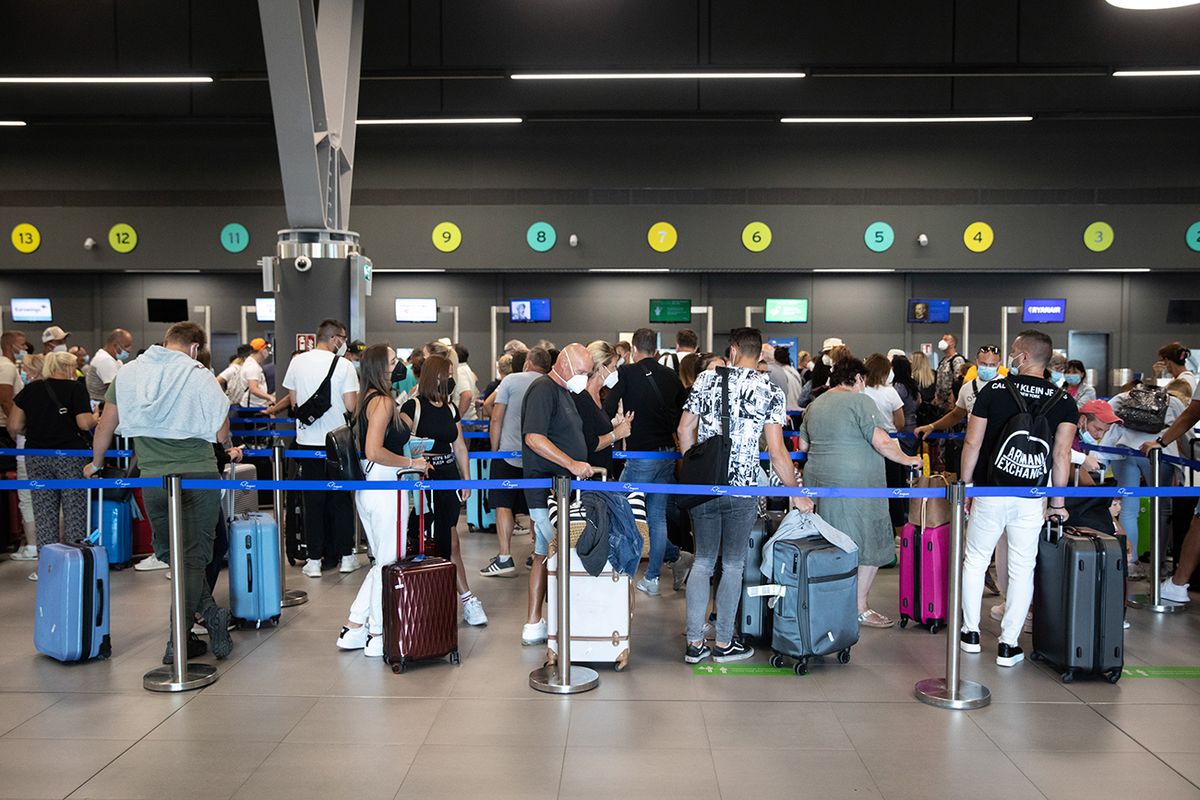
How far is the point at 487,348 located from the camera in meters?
15.6

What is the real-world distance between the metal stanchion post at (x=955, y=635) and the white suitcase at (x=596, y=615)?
1.53m

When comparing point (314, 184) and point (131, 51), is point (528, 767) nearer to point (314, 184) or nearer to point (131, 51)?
point (314, 184)

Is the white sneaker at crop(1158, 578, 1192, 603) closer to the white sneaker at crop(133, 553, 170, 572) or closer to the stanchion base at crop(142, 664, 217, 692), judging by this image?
the stanchion base at crop(142, 664, 217, 692)

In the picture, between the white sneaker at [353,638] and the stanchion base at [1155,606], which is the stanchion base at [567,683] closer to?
the white sneaker at [353,638]

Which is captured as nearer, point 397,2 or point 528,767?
point 528,767

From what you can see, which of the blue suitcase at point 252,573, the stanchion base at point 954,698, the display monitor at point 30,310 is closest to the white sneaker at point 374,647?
the blue suitcase at point 252,573

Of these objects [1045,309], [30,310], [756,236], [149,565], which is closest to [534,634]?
[149,565]

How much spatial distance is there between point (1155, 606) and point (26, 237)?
52.9 feet

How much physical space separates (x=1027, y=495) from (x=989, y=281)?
1140 cm

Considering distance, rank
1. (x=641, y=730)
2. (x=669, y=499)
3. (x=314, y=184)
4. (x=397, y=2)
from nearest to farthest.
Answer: (x=641, y=730), (x=669, y=499), (x=314, y=184), (x=397, y=2)

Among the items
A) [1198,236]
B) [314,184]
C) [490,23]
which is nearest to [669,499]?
[314,184]

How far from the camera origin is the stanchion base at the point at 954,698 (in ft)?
15.1

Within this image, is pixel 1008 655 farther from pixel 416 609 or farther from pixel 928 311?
pixel 928 311

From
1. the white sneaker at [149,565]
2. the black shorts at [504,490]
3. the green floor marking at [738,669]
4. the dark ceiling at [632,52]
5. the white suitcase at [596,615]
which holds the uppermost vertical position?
the dark ceiling at [632,52]
